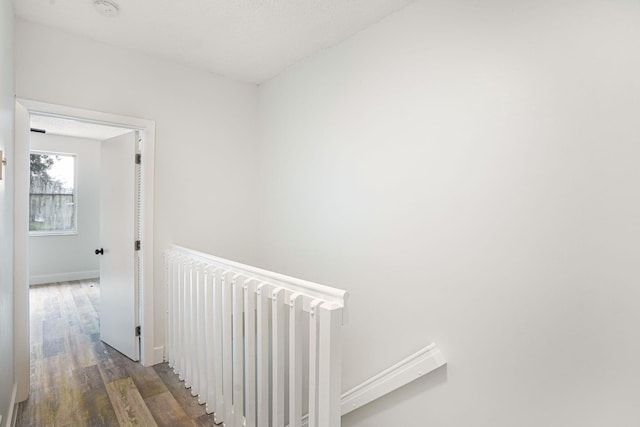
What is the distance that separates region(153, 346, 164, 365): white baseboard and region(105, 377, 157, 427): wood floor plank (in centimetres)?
28

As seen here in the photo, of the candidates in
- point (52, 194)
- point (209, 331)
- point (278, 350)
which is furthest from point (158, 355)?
point (52, 194)

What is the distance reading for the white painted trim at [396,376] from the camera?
6.01 ft

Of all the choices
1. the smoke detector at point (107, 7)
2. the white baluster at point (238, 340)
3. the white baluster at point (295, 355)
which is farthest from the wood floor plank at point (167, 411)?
the smoke detector at point (107, 7)

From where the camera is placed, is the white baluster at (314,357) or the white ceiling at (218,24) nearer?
the white baluster at (314,357)

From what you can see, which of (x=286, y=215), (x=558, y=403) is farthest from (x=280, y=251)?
(x=558, y=403)

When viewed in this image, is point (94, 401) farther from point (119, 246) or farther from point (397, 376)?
point (397, 376)

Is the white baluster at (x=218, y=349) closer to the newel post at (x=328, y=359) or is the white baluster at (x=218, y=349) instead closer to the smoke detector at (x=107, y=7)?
the newel post at (x=328, y=359)

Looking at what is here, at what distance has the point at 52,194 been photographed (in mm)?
5449

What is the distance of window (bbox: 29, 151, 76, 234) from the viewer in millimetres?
5277

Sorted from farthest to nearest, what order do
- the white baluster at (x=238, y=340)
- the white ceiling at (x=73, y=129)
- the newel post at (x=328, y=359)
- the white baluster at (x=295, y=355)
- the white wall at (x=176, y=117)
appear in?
the white ceiling at (x=73, y=129) < the white wall at (x=176, y=117) < the white baluster at (x=238, y=340) < the white baluster at (x=295, y=355) < the newel post at (x=328, y=359)

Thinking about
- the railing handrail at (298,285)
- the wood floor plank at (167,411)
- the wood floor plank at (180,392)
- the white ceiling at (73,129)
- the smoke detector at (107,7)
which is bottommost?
the wood floor plank at (180,392)

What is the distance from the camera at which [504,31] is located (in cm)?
160

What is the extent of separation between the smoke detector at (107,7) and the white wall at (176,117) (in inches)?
18.5

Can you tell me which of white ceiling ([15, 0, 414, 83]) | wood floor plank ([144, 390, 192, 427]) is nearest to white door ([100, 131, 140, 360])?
wood floor plank ([144, 390, 192, 427])
